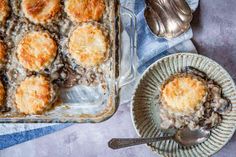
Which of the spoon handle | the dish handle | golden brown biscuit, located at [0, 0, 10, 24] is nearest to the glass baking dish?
the dish handle

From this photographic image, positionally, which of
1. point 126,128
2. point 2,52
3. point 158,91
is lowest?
point 126,128

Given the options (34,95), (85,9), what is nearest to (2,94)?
(34,95)

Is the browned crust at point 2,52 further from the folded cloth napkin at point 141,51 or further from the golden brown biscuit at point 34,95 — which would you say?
the folded cloth napkin at point 141,51

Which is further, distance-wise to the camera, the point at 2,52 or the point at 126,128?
the point at 126,128

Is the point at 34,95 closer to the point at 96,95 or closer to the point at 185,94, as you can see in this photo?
the point at 96,95

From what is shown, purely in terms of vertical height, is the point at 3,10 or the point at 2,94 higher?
the point at 3,10
